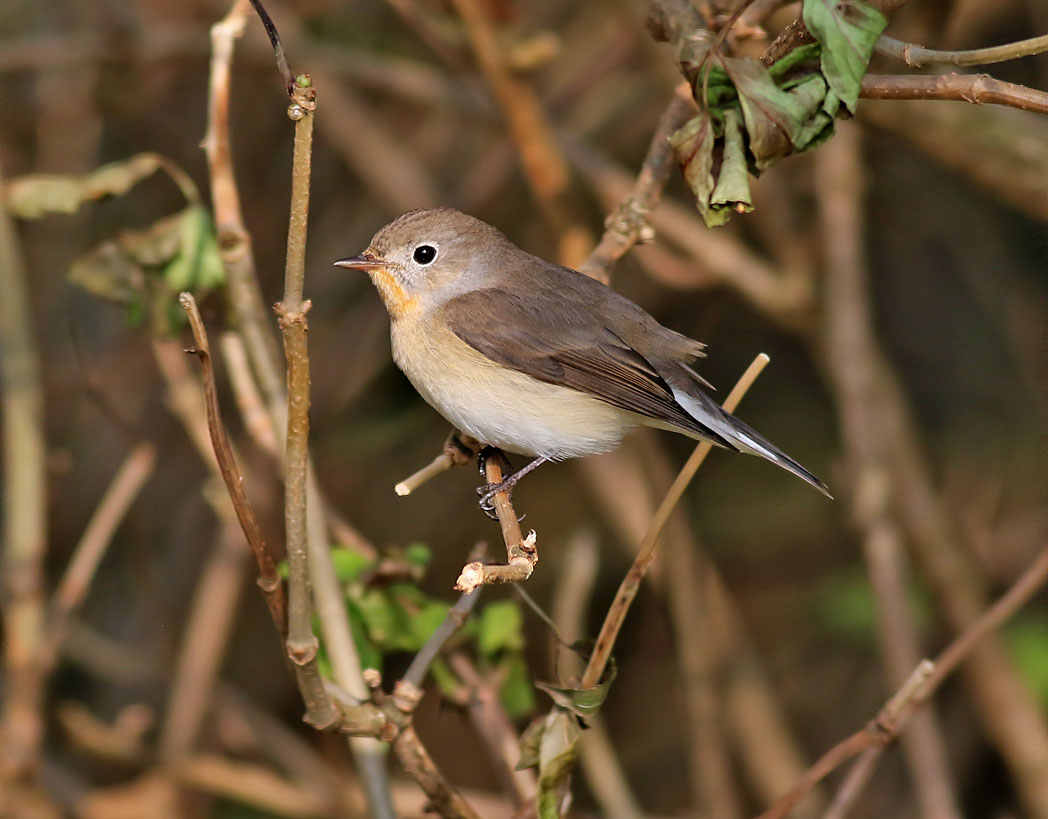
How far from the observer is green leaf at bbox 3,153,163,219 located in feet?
9.73

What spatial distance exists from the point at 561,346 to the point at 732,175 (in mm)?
1399

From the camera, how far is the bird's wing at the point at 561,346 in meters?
3.51

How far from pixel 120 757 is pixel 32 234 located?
9.14 ft

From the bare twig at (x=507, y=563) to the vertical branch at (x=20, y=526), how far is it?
1774 mm

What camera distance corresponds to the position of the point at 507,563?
2416mm

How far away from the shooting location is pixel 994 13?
5.30 metres

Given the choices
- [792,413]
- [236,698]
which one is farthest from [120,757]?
[792,413]

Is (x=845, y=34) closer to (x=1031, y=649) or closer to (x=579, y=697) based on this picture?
(x=579, y=697)

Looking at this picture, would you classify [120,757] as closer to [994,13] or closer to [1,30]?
[1,30]

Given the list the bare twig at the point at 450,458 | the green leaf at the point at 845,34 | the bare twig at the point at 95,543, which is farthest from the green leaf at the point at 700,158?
the bare twig at the point at 95,543

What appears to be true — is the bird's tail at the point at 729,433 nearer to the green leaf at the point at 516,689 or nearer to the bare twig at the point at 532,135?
the green leaf at the point at 516,689

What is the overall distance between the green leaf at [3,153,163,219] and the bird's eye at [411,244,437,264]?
1.02 meters

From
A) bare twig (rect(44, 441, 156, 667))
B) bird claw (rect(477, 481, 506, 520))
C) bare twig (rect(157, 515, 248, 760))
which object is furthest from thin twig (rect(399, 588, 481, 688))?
bare twig (rect(157, 515, 248, 760))

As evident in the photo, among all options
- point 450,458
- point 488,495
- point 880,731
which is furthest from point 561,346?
point 880,731
